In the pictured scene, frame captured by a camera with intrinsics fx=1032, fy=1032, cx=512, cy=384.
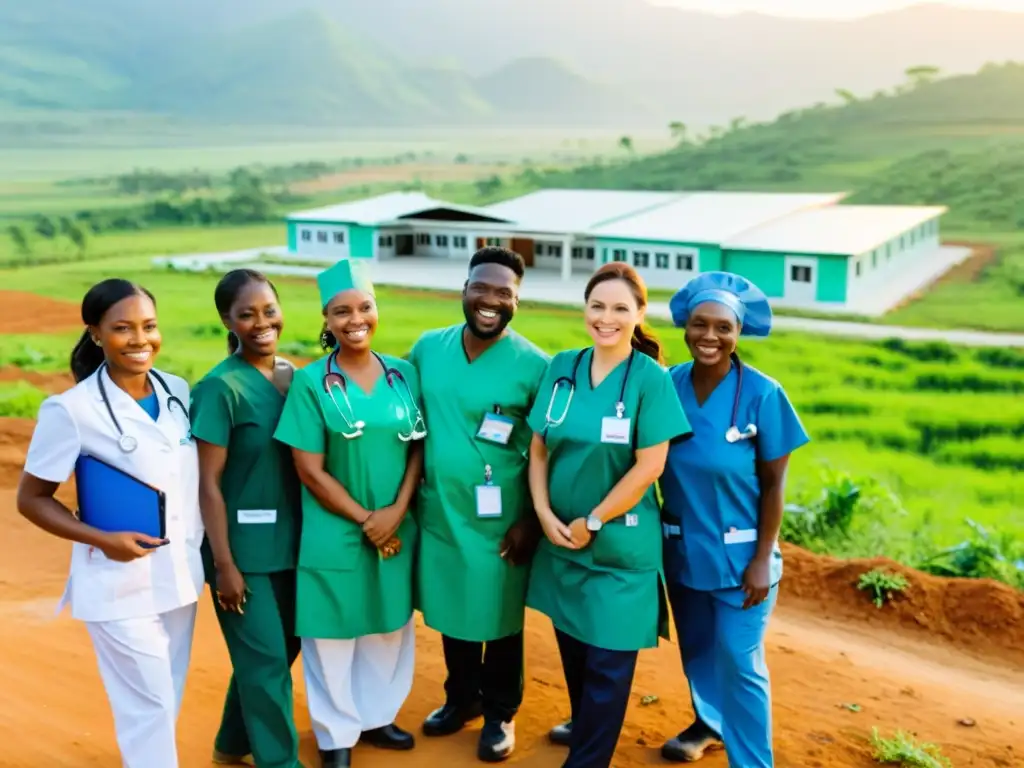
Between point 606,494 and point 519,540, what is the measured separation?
390 mm

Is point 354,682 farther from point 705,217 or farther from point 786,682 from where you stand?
point 705,217

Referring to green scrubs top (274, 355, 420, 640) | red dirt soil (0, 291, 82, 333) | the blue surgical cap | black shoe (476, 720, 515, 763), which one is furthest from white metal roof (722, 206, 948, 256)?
green scrubs top (274, 355, 420, 640)

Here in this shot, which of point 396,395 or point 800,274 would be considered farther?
point 800,274

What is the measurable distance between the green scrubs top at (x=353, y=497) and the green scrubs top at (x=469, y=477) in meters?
0.09

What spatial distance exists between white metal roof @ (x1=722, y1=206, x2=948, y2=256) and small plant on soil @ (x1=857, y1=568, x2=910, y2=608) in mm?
12244

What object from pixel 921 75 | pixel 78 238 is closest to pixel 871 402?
pixel 78 238

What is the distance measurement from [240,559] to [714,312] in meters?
1.66

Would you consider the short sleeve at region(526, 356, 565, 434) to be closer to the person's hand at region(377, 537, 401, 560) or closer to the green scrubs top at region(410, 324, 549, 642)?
the green scrubs top at region(410, 324, 549, 642)

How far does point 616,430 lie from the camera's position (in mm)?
3115

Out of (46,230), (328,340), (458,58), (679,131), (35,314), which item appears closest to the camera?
(328,340)

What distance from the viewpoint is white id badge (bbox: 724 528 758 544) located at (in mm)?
3250

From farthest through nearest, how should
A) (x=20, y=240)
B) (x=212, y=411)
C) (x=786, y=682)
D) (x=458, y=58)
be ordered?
1. (x=458, y=58)
2. (x=20, y=240)
3. (x=786, y=682)
4. (x=212, y=411)

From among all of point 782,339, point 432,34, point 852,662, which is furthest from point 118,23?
point 852,662

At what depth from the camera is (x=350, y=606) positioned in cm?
336
